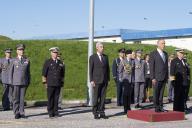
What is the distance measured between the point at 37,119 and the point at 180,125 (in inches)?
144

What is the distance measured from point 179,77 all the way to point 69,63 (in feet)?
50.5

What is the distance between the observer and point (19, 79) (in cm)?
1353

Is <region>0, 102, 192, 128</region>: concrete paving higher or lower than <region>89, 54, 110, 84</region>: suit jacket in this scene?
lower

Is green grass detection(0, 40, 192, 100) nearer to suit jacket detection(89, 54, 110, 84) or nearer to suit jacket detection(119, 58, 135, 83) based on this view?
Answer: suit jacket detection(119, 58, 135, 83)

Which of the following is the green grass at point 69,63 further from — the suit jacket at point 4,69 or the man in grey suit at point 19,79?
the man in grey suit at point 19,79

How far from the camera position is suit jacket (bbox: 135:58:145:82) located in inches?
667

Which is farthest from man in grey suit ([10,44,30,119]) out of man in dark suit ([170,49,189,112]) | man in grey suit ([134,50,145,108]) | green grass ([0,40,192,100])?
green grass ([0,40,192,100])

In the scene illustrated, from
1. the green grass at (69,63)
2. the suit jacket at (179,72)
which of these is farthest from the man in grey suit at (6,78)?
the suit jacket at (179,72)

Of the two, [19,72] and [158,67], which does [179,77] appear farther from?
[19,72]

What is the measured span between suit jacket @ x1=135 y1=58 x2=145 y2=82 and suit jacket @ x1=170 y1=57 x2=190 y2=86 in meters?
2.43

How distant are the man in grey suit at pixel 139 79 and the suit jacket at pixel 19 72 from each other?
439 cm

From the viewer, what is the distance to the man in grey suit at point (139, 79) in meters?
16.8

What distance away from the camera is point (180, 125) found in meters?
12.2

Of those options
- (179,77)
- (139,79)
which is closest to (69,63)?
(139,79)
